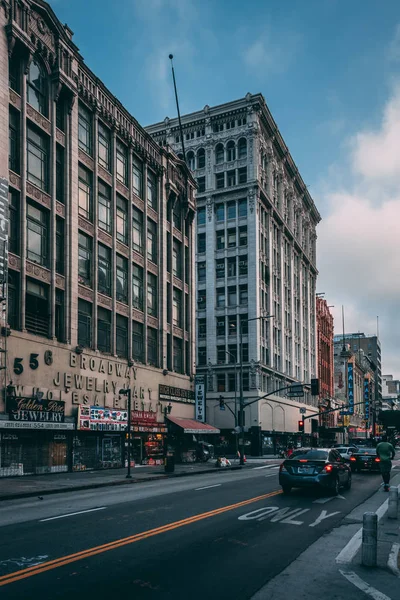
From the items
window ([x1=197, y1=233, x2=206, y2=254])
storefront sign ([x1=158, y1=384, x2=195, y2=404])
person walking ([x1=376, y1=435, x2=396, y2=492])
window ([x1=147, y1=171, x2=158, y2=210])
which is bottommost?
person walking ([x1=376, y1=435, x2=396, y2=492])

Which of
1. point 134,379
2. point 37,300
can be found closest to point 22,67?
point 37,300

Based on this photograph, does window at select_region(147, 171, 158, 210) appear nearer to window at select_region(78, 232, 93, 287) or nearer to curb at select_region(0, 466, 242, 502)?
window at select_region(78, 232, 93, 287)

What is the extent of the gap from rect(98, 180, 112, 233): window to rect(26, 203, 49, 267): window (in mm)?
6611

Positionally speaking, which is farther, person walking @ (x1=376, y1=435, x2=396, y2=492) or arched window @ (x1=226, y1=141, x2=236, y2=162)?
arched window @ (x1=226, y1=141, x2=236, y2=162)

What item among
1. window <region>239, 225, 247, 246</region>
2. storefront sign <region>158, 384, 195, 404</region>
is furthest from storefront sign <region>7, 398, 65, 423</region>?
window <region>239, 225, 247, 246</region>

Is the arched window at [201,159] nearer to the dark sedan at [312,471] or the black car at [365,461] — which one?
the black car at [365,461]

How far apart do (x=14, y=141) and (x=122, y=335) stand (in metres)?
16.0

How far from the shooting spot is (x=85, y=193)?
40.4 metres

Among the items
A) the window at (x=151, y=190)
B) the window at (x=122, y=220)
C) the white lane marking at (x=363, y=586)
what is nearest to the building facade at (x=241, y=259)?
the window at (x=151, y=190)

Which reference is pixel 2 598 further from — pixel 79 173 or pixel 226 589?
pixel 79 173

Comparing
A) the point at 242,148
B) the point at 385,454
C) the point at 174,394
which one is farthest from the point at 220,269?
the point at 385,454

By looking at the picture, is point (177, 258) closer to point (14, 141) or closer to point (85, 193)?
point (85, 193)

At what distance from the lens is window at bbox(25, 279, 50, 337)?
33.6m

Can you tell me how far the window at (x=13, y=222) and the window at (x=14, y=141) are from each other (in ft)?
4.58
